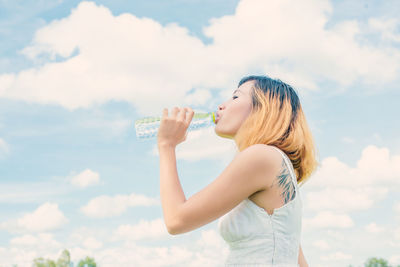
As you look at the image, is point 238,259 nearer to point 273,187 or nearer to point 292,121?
point 273,187

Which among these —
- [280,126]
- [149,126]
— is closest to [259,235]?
[280,126]

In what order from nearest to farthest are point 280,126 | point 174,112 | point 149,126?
point 280,126 → point 174,112 → point 149,126

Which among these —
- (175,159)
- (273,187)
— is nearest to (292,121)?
(273,187)

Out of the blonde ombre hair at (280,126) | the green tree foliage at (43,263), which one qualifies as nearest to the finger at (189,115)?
the blonde ombre hair at (280,126)

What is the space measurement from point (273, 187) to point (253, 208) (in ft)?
0.54

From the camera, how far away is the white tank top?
2.76 metres

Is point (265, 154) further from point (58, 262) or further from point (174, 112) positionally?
point (58, 262)

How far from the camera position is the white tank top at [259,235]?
276 centimetres

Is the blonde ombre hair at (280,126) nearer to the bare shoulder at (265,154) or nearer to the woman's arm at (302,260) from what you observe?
the bare shoulder at (265,154)

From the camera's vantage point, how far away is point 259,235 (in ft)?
9.11

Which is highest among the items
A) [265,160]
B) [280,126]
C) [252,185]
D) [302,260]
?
[280,126]

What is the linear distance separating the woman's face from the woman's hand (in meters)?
0.20

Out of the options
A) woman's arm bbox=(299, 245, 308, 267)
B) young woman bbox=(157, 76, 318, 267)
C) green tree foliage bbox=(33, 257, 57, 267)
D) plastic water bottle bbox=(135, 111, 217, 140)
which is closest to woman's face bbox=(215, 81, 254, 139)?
young woman bbox=(157, 76, 318, 267)

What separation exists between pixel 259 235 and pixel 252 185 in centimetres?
28
